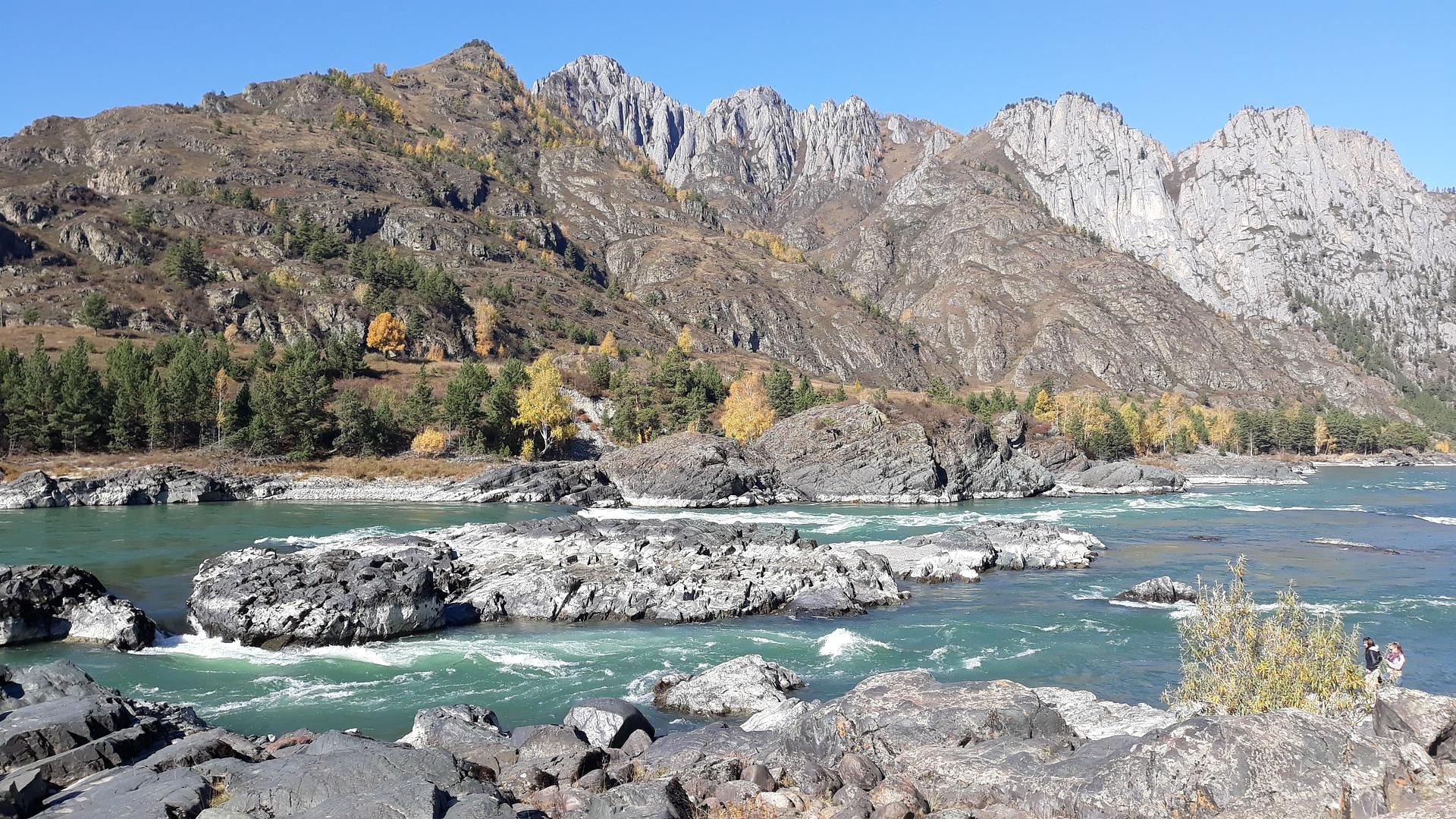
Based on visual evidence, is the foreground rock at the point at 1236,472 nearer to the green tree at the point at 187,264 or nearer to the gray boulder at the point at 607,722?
the gray boulder at the point at 607,722

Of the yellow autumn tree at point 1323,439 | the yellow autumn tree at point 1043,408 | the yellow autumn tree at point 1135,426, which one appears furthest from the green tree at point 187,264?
the yellow autumn tree at point 1323,439

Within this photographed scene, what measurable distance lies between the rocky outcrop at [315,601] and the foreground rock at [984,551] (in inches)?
995

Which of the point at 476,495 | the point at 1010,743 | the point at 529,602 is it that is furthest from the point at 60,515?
the point at 1010,743

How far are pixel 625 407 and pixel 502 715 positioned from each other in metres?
95.4

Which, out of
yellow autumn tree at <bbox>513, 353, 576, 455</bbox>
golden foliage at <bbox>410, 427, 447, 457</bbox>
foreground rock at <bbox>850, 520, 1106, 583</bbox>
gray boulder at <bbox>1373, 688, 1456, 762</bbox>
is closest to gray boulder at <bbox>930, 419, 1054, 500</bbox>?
foreground rock at <bbox>850, 520, 1106, 583</bbox>

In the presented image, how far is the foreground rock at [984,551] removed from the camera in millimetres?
47844

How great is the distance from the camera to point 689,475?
89.2 meters

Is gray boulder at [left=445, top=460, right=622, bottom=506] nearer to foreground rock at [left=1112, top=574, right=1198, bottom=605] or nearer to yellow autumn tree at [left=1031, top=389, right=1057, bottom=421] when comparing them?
→ foreground rock at [left=1112, top=574, right=1198, bottom=605]

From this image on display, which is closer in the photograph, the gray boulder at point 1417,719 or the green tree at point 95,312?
the gray boulder at point 1417,719

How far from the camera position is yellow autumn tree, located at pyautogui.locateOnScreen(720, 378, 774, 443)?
116688 millimetres

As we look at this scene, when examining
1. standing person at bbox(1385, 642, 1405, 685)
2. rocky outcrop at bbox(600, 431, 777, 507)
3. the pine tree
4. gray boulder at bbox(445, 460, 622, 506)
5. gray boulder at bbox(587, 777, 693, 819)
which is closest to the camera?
gray boulder at bbox(587, 777, 693, 819)

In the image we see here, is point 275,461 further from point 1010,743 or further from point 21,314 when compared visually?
point 1010,743

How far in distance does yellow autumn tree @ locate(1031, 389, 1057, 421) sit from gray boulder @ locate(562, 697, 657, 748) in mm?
138261

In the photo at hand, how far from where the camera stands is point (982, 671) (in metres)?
29.3
